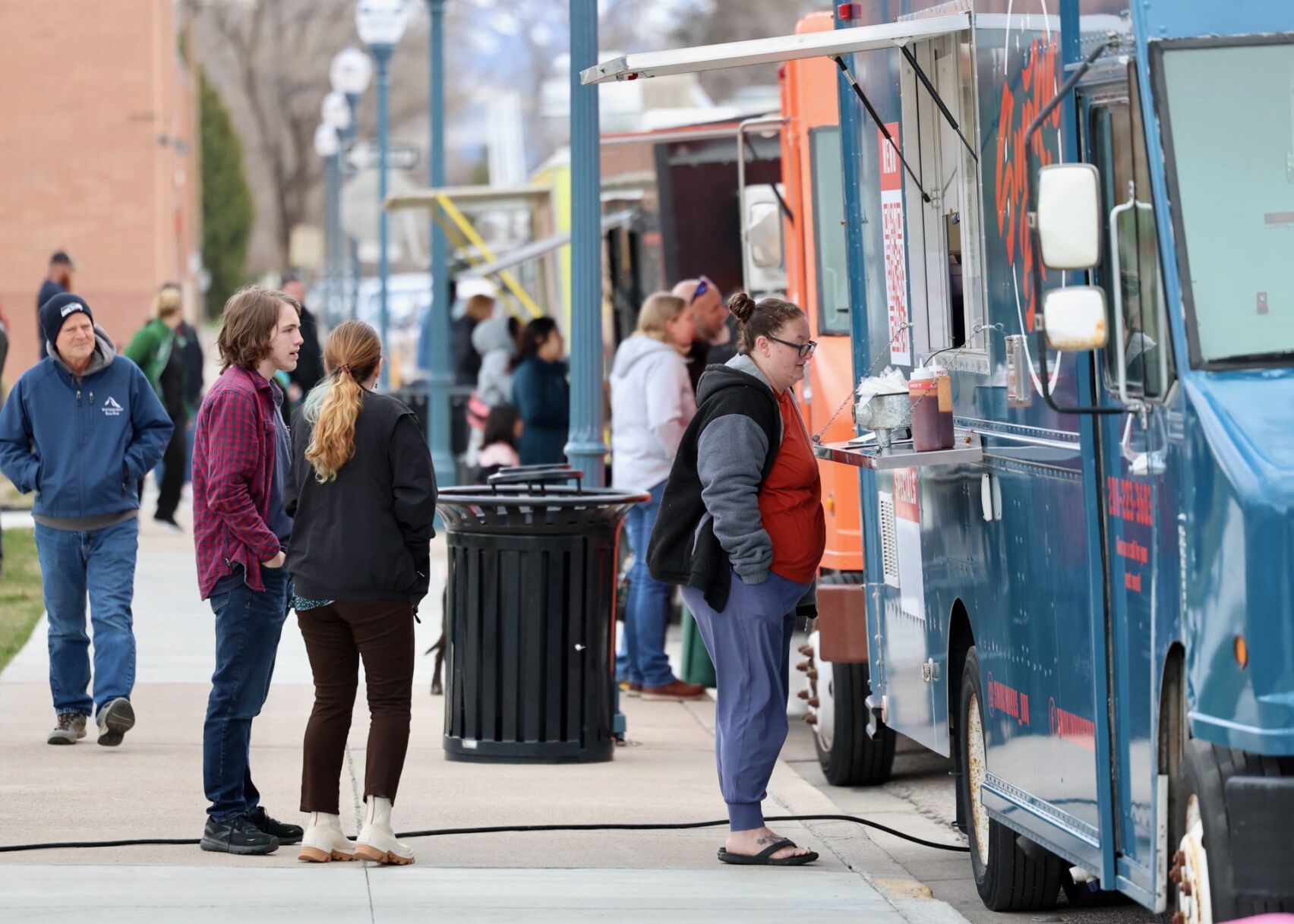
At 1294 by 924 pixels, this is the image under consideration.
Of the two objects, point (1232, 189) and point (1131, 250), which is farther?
point (1131, 250)

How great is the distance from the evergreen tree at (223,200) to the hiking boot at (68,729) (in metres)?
55.6

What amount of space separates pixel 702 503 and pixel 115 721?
3.20 metres

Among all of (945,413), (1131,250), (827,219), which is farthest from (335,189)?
(1131,250)

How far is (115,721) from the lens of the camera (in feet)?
30.0

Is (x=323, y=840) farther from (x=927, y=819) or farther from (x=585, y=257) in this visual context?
(x=585, y=257)

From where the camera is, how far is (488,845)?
7516mm

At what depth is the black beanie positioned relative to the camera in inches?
357

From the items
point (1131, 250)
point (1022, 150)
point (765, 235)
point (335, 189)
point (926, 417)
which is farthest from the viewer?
point (335, 189)

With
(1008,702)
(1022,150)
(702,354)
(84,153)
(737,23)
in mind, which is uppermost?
(737,23)

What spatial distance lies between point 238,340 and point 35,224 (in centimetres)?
2895

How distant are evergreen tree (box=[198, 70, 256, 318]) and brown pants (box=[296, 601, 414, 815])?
58234mm

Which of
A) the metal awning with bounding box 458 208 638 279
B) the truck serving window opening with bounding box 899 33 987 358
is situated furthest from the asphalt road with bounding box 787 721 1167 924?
the metal awning with bounding box 458 208 638 279

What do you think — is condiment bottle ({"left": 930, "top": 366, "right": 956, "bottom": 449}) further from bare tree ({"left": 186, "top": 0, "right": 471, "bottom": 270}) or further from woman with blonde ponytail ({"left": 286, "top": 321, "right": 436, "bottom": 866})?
bare tree ({"left": 186, "top": 0, "right": 471, "bottom": 270})

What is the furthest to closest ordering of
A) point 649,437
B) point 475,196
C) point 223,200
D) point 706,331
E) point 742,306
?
point 223,200 < point 475,196 < point 706,331 < point 649,437 < point 742,306
